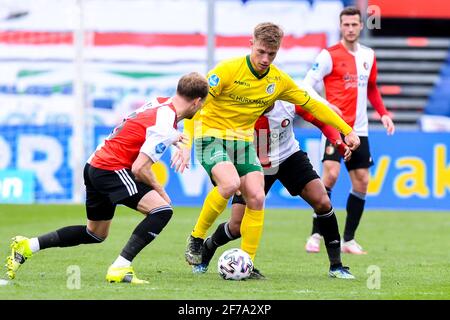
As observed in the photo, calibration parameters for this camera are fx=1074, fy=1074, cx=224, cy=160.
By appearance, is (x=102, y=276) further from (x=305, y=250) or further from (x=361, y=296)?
(x=305, y=250)

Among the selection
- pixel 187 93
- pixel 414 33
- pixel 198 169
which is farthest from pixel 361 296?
pixel 414 33

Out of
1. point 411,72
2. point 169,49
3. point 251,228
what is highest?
point 169,49

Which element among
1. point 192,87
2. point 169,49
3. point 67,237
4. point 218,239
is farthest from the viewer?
point 169,49

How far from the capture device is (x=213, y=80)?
8.15 meters

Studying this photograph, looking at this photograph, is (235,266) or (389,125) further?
(389,125)

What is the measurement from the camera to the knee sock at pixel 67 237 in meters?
7.96

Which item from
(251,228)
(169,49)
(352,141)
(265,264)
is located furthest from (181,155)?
(169,49)

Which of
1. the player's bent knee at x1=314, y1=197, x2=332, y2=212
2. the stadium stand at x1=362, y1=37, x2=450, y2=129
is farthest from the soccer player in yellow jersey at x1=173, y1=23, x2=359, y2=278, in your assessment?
the stadium stand at x1=362, y1=37, x2=450, y2=129

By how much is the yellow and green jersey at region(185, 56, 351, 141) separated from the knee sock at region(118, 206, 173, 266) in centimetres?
90

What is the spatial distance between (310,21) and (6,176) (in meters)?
8.91

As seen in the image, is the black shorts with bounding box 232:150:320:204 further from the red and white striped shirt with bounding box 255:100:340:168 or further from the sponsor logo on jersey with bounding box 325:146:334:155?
the sponsor logo on jersey with bounding box 325:146:334:155

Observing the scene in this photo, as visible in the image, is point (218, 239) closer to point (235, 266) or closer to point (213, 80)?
point (235, 266)

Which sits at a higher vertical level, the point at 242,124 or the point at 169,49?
the point at 169,49

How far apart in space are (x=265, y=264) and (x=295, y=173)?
1.17 m
